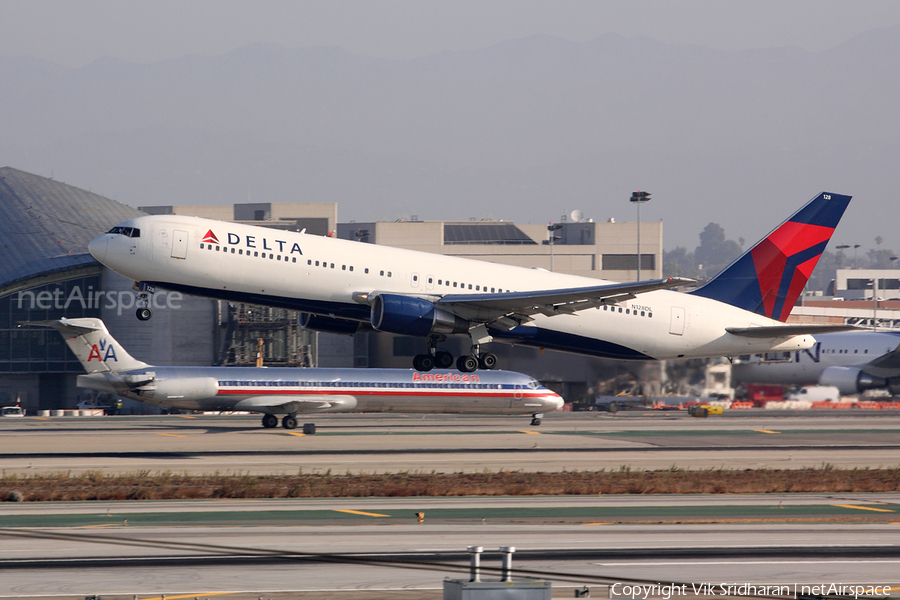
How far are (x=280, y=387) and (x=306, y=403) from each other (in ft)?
6.85

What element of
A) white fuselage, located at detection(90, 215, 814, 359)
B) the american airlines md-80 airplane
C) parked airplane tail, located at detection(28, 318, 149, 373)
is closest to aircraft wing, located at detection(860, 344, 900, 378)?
the american airlines md-80 airplane

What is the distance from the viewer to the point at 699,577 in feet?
69.4

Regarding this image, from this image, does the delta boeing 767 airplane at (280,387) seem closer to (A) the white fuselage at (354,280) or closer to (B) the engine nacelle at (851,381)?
(A) the white fuselage at (354,280)

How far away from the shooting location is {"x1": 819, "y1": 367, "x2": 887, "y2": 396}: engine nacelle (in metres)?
78.9

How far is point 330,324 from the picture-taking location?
1737 inches

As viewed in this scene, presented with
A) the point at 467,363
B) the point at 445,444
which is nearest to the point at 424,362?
the point at 467,363

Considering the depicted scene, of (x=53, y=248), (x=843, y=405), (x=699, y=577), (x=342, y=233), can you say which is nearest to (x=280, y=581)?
(x=699, y=577)

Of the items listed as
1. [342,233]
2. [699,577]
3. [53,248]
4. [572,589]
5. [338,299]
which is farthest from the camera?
[342,233]

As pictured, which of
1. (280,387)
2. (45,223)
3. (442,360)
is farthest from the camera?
(45,223)

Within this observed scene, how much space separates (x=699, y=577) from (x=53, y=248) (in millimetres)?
104754

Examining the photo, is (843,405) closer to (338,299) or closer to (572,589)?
(338,299)

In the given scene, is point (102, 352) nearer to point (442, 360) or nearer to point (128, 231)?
point (128, 231)

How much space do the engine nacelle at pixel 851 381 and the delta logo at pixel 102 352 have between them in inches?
2298

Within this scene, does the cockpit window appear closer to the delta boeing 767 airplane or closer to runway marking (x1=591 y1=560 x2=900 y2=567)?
the delta boeing 767 airplane
